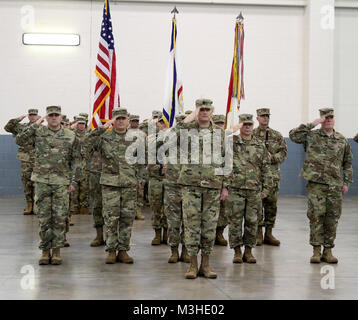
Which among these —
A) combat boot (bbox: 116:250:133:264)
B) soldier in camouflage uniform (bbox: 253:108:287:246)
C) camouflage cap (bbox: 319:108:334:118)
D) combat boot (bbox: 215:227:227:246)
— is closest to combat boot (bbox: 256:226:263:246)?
soldier in camouflage uniform (bbox: 253:108:287:246)

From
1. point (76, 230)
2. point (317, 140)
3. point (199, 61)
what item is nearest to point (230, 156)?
point (317, 140)

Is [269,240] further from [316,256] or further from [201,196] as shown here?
[201,196]

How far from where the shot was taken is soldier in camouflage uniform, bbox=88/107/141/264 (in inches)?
281

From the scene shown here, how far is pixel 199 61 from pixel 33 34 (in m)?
4.53

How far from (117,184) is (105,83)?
1851 millimetres

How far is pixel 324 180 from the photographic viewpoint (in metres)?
7.26

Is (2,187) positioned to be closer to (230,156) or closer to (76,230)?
(76,230)

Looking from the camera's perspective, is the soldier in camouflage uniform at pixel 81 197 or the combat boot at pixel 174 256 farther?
the soldier in camouflage uniform at pixel 81 197

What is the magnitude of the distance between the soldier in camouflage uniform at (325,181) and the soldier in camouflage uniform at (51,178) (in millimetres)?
2980

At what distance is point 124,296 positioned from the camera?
562cm

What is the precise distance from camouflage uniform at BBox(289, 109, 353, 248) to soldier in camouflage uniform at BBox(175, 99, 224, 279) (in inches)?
60.4

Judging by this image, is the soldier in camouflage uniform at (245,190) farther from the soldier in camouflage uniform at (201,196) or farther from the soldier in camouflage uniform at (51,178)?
the soldier in camouflage uniform at (51,178)

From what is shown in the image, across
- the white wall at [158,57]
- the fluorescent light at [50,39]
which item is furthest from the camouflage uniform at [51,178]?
the fluorescent light at [50,39]

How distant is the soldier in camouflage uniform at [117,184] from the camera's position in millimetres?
7125
